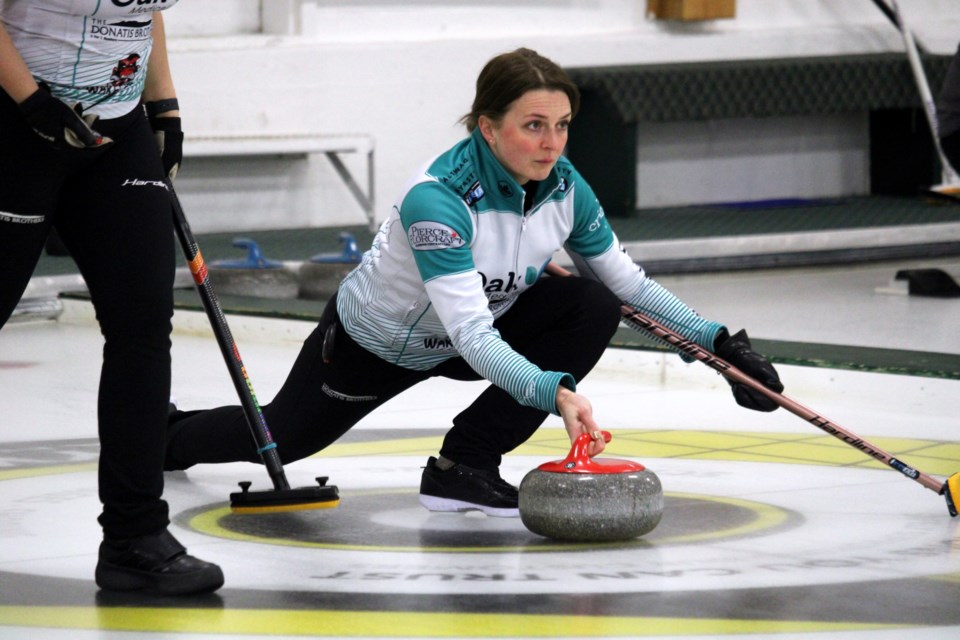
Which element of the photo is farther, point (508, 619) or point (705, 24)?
point (705, 24)

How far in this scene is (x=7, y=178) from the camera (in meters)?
2.40

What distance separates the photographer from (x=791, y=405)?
3.04 meters

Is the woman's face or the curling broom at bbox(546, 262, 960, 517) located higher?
the woman's face

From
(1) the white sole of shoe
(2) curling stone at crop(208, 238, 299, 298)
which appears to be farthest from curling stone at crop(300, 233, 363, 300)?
(1) the white sole of shoe

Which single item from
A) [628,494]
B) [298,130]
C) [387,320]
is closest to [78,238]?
[387,320]

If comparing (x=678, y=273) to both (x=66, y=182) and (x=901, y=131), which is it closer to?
(x=901, y=131)

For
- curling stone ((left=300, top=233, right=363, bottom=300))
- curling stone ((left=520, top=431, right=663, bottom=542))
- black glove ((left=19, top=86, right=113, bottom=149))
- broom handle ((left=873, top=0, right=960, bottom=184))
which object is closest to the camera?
black glove ((left=19, top=86, right=113, bottom=149))

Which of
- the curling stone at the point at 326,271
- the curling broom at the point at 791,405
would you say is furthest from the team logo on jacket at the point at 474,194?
the curling stone at the point at 326,271

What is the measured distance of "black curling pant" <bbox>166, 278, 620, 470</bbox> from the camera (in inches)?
121

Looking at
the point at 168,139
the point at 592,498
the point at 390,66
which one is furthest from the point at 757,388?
the point at 390,66

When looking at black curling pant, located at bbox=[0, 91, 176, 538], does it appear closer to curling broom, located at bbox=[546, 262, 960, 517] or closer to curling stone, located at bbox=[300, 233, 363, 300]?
curling broom, located at bbox=[546, 262, 960, 517]

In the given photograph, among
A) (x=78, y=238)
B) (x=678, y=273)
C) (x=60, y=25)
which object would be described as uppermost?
(x=60, y=25)

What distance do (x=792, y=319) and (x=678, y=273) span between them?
1354 mm

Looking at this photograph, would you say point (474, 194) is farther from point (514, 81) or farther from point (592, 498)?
point (592, 498)
